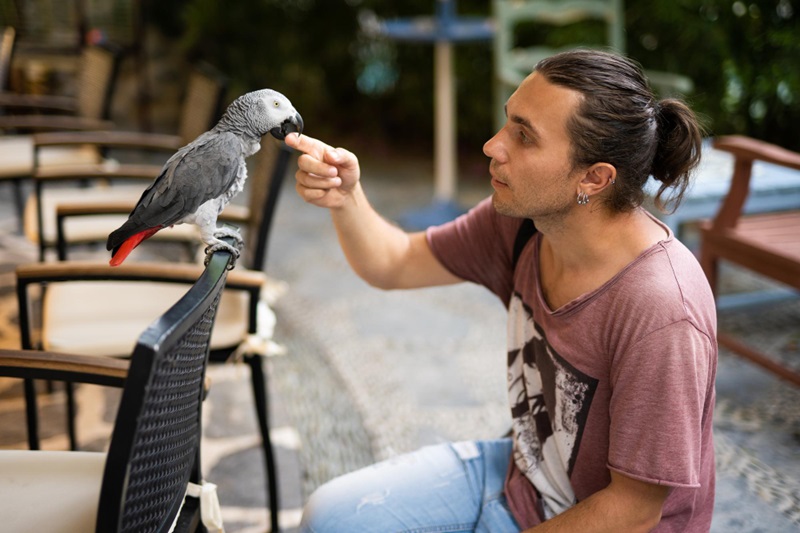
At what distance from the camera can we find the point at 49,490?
1.12 m

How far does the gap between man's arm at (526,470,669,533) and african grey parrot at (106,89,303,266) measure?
1.90 ft

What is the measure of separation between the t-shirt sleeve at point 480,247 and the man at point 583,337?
1.4 inches

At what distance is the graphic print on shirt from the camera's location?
1.13 metres

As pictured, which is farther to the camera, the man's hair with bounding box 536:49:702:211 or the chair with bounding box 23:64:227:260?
the chair with bounding box 23:64:227:260

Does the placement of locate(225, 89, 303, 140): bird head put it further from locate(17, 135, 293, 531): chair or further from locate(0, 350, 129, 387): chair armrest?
locate(17, 135, 293, 531): chair

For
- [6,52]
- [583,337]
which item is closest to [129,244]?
[583,337]

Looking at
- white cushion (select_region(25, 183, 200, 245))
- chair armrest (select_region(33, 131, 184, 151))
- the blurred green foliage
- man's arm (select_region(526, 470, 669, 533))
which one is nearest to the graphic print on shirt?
man's arm (select_region(526, 470, 669, 533))

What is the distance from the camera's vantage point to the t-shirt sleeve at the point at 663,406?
3.27 ft

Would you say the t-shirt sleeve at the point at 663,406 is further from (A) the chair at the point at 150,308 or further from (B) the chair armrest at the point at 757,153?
(B) the chair armrest at the point at 757,153

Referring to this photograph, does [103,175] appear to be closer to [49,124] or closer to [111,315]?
[111,315]

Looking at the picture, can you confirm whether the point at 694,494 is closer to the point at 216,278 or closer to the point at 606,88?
the point at 606,88

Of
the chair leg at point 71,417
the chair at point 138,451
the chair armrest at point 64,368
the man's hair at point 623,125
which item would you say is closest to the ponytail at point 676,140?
the man's hair at point 623,125

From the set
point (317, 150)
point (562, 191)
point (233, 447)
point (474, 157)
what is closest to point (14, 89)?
point (474, 157)

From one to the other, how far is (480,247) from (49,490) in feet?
2.43
